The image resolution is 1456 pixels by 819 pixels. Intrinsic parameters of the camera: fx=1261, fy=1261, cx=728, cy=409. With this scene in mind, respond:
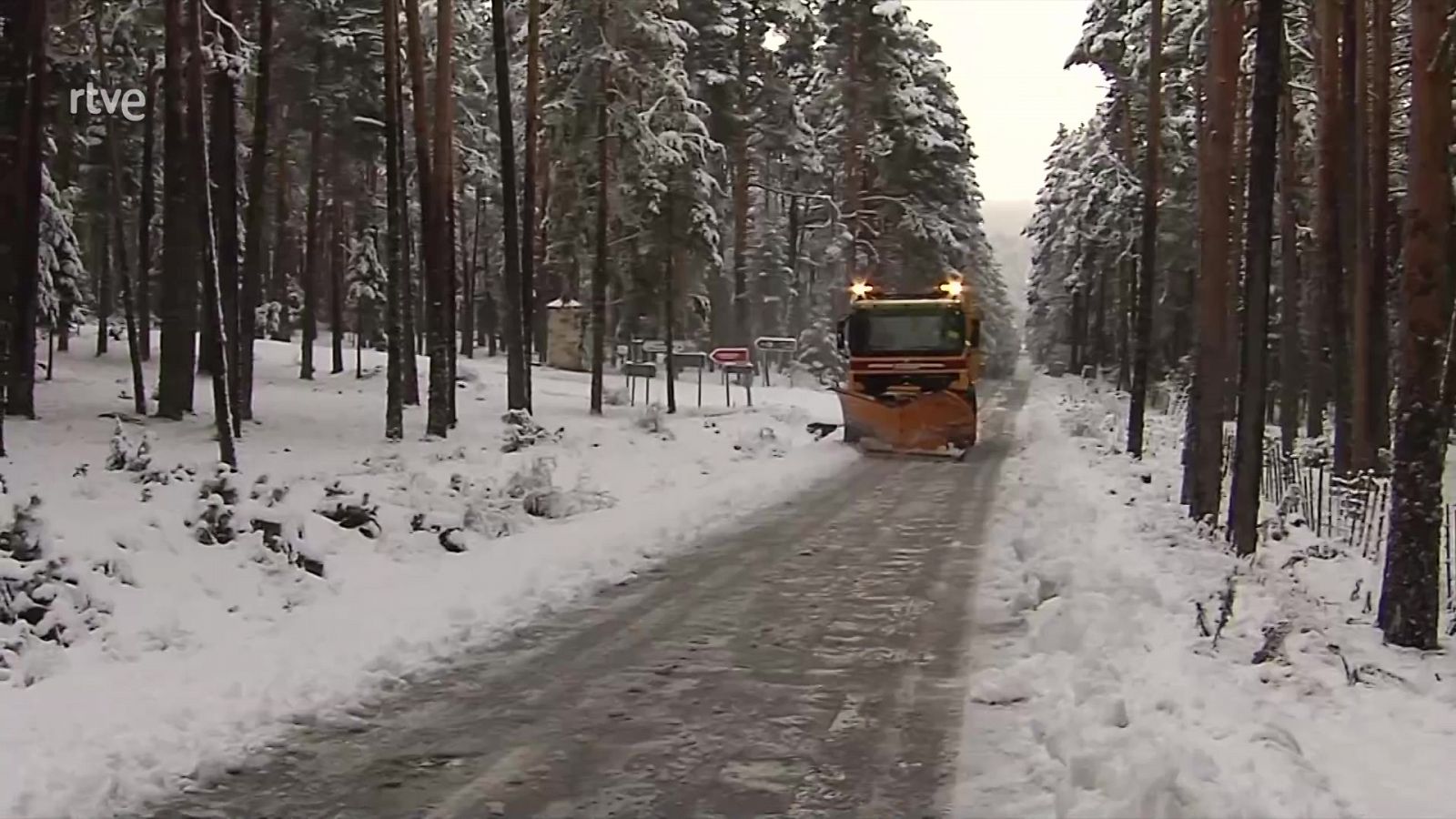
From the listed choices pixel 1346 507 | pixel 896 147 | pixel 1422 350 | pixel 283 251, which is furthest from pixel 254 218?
pixel 283 251

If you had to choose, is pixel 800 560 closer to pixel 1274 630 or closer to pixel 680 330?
pixel 1274 630

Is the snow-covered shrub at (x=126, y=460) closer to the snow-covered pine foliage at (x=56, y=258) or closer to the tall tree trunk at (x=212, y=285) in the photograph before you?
the tall tree trunk at (x=212, y=285)

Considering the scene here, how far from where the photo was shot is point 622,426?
1056 inches

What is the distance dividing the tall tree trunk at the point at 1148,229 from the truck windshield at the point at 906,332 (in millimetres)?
3535

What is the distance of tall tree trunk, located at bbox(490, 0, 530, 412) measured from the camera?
76.4ft

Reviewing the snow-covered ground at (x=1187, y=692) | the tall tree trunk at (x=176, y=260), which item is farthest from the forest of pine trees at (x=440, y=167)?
the snow-covered ground at (x=1187, y=692)

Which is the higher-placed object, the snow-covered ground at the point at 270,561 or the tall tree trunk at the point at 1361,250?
the tall tree trunk at the point at 1361,250

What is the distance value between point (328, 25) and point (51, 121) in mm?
9421

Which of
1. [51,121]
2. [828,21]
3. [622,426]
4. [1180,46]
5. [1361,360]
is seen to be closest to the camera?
[1361,360]

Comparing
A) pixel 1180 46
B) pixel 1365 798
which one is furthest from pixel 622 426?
pixel 1365 798

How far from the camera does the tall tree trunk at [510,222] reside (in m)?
23.3

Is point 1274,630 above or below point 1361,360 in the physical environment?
below

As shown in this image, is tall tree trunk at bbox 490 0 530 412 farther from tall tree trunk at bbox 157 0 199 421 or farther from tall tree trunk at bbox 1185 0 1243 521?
tall tree trunk at bbox 1185 0 1243 521

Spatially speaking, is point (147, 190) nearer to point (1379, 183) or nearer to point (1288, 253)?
point (1379, 183)
